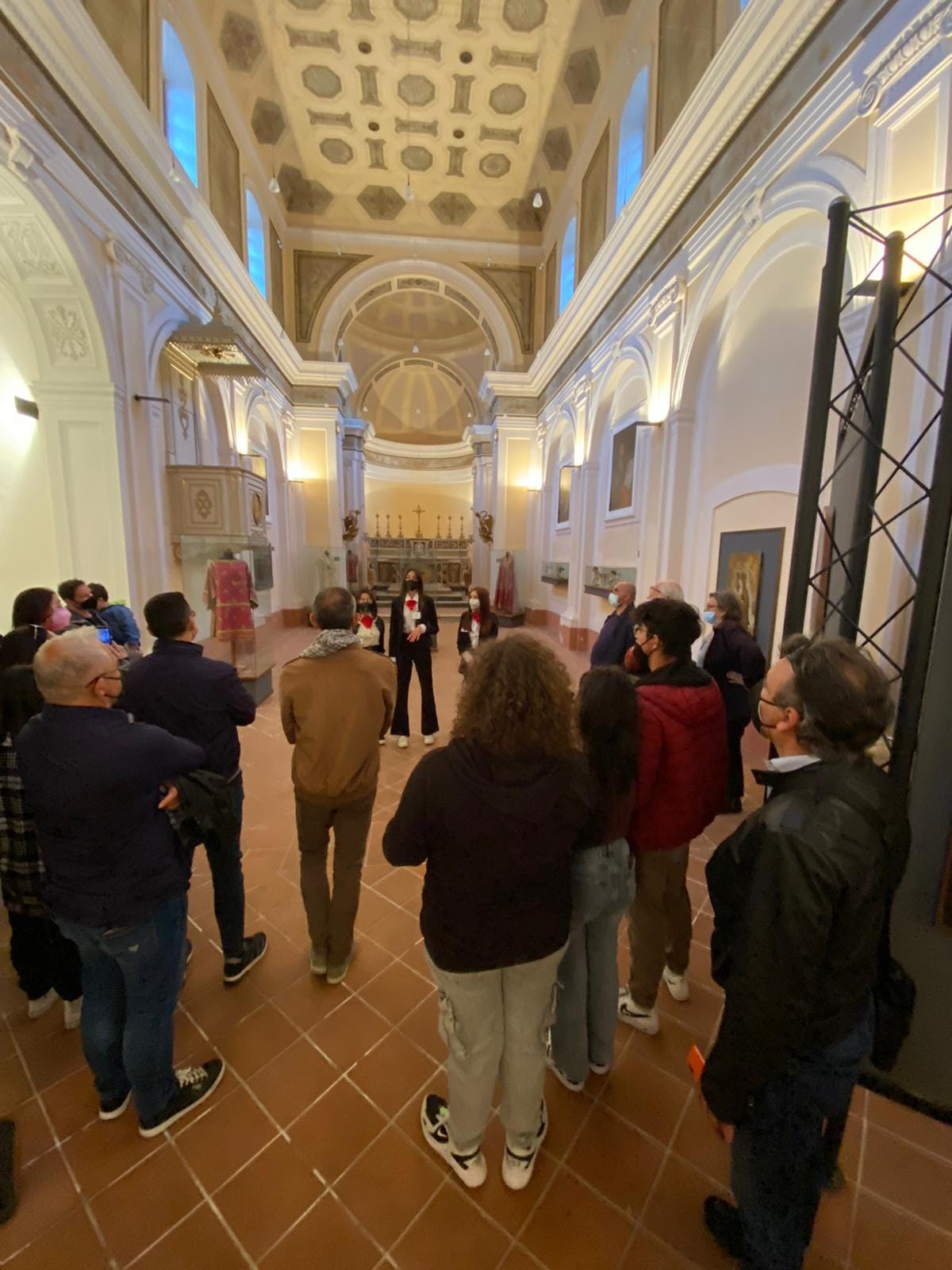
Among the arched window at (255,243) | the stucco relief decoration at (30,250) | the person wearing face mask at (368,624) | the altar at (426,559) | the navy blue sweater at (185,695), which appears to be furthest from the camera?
the altar at (426,559)

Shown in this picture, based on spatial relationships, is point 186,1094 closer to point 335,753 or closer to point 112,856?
point 112,856

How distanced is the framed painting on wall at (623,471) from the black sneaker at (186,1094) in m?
7.73

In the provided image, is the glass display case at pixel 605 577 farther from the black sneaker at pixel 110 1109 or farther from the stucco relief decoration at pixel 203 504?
the black sneaker at pixel 110 1109

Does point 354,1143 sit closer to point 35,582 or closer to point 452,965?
point 452,965

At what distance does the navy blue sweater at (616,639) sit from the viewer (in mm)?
4148

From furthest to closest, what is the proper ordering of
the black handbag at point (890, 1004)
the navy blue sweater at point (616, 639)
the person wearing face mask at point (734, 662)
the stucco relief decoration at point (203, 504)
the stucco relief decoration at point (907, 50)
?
the stucco relief decoration at point (203, 504) → the navy blue sweater at point (616, 639) → the person wearing face mask at point (734, 662) → the stucco relief decoration at point (907, 50) → the black handbag at point (890, 1004)

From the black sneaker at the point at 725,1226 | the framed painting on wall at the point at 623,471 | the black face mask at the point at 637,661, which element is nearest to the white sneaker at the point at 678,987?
the black sneaker at the point at 725,1226

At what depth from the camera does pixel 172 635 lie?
2.21 m

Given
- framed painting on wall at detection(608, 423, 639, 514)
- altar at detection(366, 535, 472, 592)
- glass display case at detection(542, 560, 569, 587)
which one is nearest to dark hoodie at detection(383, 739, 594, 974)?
framed painting on wall at detection(608, 423, 639, 514)

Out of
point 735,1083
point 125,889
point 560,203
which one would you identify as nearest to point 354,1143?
point 125,889

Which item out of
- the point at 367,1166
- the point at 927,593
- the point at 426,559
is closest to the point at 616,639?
the point at 927,593

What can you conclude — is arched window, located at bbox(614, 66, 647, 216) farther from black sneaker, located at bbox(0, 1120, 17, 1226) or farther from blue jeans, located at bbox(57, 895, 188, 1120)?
black sneaker, located at bbox(0, 1120, 17, 1226)

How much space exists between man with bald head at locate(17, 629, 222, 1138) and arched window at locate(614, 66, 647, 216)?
8963 millimetres

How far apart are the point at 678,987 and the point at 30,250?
7.67 metres
